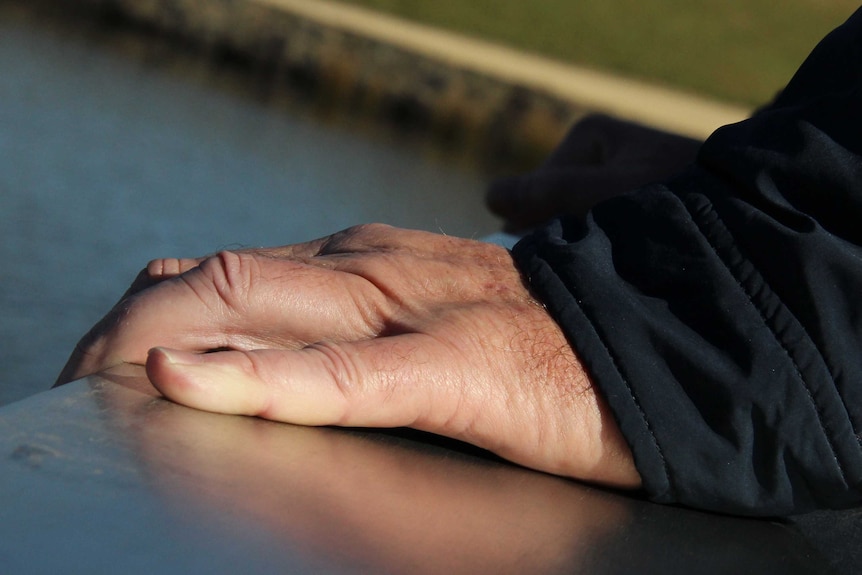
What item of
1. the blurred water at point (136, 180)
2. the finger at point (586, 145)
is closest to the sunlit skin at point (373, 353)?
the blurred water at point (136, 180)

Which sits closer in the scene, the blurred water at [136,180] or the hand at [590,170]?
the blurred water at [136,180]

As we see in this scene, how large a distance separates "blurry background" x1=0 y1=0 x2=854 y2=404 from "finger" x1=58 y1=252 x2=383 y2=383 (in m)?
0.33

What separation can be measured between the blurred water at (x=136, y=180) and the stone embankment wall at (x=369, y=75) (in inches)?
43.6

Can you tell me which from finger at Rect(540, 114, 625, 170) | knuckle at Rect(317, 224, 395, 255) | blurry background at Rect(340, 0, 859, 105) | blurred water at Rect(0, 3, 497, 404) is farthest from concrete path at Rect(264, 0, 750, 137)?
knuckle at Rect(317, 224, 395, 255)

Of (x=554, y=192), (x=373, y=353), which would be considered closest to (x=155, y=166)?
(x=554, y=192)

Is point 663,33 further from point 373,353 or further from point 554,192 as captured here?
point 373,353

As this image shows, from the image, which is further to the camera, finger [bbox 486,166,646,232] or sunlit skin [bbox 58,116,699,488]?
finger [bbox 486,166,646,232]

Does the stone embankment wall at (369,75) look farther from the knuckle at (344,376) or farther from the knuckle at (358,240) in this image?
the knuckle at (344,376)

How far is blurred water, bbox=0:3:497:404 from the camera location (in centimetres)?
128

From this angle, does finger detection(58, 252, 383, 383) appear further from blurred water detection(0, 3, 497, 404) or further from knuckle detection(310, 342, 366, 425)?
blurred water detection(0, 3, 497, 404)

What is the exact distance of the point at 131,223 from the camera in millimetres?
1588

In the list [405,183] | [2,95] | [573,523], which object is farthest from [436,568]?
[405,183]

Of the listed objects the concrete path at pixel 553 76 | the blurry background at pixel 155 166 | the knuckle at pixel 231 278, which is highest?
the knuckle at pixel 231 278

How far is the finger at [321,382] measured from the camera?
698 mm
